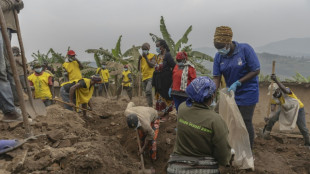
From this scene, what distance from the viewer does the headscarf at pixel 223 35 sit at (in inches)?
115

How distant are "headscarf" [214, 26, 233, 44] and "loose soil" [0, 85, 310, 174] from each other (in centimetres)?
164

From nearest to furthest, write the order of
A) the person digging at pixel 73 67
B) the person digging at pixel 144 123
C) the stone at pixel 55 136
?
the stone at pixel 55 136 < the person digging at pixel 144 123 < the person digging at pixel 73 67

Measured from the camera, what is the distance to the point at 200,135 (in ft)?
6.44

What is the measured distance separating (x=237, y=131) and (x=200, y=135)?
3.79 ft

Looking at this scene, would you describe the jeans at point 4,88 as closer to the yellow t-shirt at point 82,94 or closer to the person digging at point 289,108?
the yellow t-shirt at point 82,94

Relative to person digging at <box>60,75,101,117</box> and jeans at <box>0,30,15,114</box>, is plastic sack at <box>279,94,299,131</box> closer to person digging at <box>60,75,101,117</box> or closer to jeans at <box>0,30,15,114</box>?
person digging at <box>60,75,101,117</box>

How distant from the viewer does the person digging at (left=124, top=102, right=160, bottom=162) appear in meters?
3.46

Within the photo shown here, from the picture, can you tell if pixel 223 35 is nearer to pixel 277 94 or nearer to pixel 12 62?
pixel 12 62

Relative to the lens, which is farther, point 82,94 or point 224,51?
point 82,94

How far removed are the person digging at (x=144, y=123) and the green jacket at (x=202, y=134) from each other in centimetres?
143

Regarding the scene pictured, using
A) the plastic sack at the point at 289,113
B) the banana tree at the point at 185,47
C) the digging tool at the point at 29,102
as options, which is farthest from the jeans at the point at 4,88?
the banana tree at the point at 185,47

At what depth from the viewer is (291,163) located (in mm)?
3793

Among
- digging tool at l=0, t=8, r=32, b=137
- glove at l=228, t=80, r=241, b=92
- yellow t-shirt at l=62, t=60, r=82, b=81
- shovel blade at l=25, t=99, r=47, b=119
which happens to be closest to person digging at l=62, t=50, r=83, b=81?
yellow t-shirt at l=62, t=60, r=82, b=81

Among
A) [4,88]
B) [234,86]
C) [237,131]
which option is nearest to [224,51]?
[234,86]
